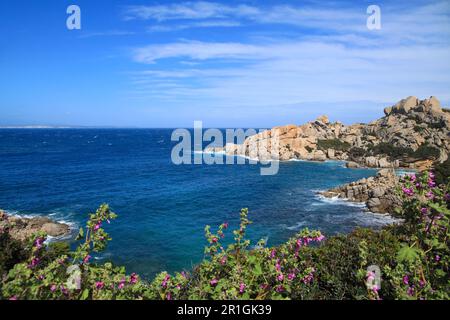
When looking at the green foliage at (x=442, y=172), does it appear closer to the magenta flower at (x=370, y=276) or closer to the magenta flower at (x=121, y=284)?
the magenta flower at (x=370, y=276)

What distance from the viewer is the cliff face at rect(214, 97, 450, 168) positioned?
7519cm

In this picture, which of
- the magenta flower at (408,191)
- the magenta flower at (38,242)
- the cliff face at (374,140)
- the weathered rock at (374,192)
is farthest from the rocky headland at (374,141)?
the magenta flower at (38,242)

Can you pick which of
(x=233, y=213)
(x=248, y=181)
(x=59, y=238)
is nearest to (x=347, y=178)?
(x=248, y=181)

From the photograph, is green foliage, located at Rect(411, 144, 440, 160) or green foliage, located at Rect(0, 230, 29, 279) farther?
green foliage, located at Rect(411, 144, 440, 160)

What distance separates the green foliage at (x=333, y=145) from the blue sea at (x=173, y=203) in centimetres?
2523

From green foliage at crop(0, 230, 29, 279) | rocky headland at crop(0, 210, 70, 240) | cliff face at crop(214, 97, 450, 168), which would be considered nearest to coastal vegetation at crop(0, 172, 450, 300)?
green foliage at crop(0, 230, 29, 279)

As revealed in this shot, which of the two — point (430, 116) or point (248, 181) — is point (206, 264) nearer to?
point (248, 181)

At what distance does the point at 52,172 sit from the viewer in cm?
6272

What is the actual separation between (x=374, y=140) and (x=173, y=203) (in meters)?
73.8

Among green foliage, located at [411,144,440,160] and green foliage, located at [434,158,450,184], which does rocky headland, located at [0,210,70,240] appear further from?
green foliage, located at [411,144,440,160]

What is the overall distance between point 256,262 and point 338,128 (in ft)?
363

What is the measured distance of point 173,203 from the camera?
41.5 meters

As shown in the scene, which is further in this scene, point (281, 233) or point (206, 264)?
point (281, 233)

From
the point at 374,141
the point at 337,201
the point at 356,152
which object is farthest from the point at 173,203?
the point at 374,141
